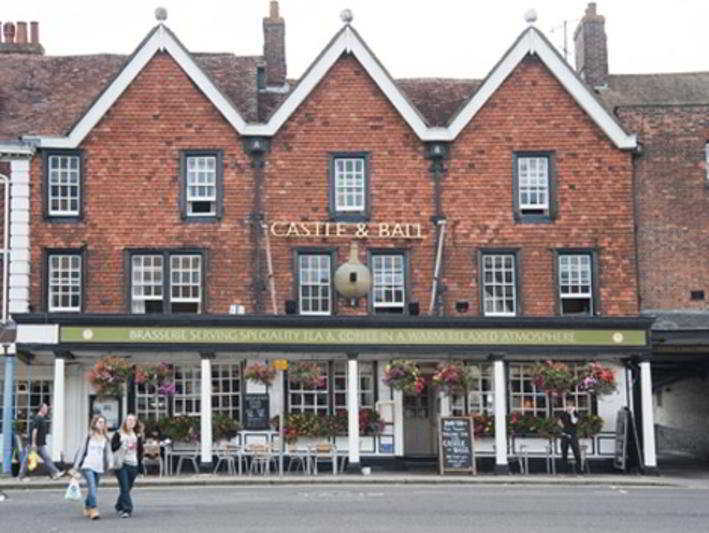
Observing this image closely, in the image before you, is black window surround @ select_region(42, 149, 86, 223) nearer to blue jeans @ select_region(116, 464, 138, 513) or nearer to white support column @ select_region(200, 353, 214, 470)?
white support column @ select_region(200, 353, 214, 470)

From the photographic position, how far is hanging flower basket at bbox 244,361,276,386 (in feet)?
89.9

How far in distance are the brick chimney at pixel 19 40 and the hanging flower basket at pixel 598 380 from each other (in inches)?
756

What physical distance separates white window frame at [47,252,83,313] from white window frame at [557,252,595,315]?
1240 centimetres

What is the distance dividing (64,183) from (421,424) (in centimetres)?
1123

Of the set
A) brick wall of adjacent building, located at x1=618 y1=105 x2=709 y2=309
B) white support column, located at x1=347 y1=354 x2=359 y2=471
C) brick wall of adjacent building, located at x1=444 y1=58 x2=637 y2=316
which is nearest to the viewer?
white support column, located at x1=347 y1=354 x2=359 y2=471

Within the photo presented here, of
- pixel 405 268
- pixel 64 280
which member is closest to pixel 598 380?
pixel 405 268

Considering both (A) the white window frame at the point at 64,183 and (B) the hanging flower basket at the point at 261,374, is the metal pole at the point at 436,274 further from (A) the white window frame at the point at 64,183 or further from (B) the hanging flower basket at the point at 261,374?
(A) the white window frame at the point at 64,183

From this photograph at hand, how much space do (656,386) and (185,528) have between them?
103 ft

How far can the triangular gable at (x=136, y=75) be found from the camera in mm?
29672

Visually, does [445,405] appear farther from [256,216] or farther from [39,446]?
[39,446]

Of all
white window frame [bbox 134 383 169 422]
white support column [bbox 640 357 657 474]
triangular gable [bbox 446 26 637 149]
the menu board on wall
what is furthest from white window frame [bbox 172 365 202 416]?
white support column [bbox 640 357 657 474]

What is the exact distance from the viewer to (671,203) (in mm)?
31938

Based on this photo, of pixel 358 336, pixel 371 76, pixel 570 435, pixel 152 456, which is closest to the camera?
pixel 570 435

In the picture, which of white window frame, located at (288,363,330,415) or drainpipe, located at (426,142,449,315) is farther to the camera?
drainpipe, located at (426,142,449,315)
